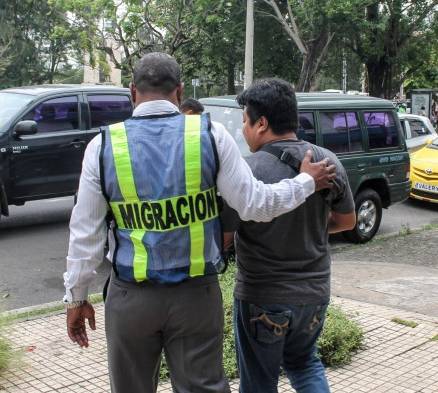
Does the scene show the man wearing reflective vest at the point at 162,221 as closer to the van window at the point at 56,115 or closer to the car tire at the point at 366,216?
the car tire at the point at 366,216

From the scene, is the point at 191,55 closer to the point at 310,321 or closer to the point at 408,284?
the point at 408,284

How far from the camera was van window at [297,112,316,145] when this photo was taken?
7910 millimetres

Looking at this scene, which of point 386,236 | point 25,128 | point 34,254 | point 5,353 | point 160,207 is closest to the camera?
point 160,207

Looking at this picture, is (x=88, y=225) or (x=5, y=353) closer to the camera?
(x=88, y=225)

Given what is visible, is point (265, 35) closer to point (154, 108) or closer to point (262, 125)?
point (262, 125)

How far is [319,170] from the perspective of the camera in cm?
272

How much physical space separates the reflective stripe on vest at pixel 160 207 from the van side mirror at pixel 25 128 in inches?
249

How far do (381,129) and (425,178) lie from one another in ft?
10.5

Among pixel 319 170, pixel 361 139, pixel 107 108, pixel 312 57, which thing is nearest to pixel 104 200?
pixel 319 170

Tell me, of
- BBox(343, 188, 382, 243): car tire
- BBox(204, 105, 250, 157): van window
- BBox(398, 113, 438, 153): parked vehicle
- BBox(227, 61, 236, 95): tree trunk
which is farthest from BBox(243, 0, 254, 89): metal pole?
BBox(204, 105, 250, 157): van window

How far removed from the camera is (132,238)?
8.41 ft

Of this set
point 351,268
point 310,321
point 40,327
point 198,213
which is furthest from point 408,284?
point 198,213

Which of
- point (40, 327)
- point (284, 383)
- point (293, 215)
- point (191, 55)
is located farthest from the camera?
point (191, 55)

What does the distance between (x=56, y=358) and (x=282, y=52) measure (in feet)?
84.2
